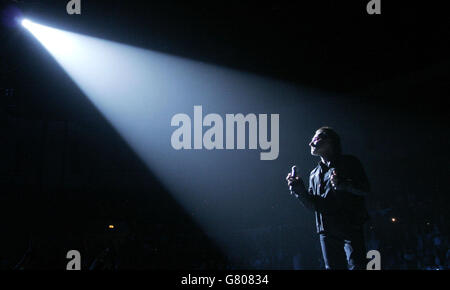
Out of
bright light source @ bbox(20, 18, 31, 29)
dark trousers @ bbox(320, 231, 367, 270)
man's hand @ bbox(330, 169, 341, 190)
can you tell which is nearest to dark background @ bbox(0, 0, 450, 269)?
bright light source @ bbox(20, 18, 31, 29)

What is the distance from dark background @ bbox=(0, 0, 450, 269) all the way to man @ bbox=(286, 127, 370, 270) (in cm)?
147

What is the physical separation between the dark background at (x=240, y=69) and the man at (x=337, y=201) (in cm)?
147

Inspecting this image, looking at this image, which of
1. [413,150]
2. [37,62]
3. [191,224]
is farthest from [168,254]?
[413,150]

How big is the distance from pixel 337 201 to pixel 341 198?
36mm

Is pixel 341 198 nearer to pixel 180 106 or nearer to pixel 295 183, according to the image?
pixel 295 183

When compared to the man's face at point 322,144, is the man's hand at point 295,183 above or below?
below

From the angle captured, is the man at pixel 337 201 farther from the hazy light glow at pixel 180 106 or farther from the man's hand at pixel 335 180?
the hazy light glow at pixel 180 106

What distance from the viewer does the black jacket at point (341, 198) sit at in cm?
243

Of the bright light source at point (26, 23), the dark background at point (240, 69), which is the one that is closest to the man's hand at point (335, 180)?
the dark background at point (240, 69)

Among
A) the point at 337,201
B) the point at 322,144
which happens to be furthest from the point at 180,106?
the point at 337,201

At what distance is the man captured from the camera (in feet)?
7.97

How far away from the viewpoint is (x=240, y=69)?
435 centimetres

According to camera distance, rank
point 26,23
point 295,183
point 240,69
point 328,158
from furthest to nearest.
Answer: point 240,69, point 26,23, point 328,158, point 295,183

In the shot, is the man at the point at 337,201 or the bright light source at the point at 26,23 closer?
the man at the point at 337,201
